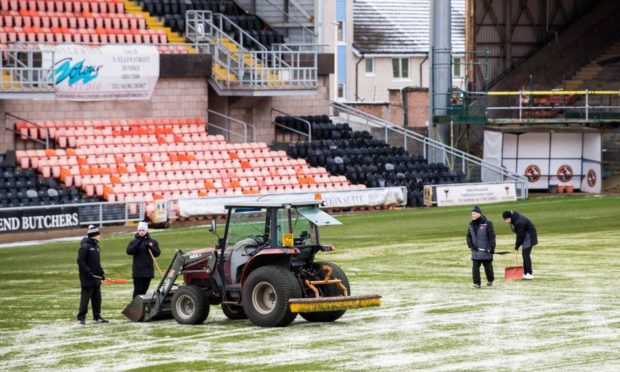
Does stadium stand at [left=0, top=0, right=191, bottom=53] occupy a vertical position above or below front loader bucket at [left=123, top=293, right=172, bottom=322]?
above

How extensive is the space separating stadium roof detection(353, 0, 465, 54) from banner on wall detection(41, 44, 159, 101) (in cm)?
2748

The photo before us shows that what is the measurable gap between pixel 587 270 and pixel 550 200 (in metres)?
21.9

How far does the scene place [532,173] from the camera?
5459 cm

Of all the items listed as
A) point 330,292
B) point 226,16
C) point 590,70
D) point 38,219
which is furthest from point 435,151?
point 330,292

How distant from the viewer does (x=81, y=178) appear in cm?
4419

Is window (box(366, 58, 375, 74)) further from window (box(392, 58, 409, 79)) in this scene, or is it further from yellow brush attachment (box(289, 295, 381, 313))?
yellow brush attachment (box(289, 295, 381, 313))

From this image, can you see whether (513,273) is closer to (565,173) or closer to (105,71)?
(105,71)

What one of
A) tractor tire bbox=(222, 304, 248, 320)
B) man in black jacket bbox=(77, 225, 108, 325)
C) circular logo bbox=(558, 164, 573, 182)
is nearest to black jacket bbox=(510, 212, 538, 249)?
tractor tire bbox=(222, 304, 248, 320)

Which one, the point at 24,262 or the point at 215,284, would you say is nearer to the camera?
the point at 215,284

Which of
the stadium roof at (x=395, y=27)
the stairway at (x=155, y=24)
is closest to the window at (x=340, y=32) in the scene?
the stadium roof at (x=395, y=27)

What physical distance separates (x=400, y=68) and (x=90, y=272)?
186 ft

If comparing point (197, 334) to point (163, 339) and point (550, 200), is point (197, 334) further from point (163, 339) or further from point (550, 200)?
point (550, 200)

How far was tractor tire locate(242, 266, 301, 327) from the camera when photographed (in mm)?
19609

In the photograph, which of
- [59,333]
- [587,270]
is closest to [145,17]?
[587,270]
